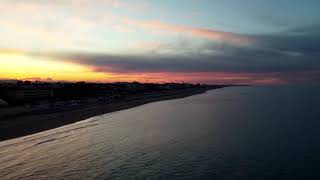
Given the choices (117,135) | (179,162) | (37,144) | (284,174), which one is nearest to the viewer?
(284,174)

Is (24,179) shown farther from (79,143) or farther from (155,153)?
(79,143)

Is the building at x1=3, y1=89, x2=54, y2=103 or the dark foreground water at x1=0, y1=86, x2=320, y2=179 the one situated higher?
the building at x1=3, y1=89, x2=54, y2=103

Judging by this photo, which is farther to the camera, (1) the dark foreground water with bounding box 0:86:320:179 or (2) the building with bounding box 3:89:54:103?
(2) the building with bounding box 3:89:54:103

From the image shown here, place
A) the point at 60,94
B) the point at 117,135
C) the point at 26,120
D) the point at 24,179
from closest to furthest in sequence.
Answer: the point at 24,179, the point at 117,135, the point at 26,120, the point at 60,94

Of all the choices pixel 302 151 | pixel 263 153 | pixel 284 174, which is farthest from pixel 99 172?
pixel 302 151

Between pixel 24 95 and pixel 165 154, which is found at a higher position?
pixel 24 95

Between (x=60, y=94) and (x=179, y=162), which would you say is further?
(x=60, y=94)

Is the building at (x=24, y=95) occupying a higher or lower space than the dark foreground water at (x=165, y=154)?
higher

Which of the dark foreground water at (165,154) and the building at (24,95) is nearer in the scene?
the dark foreground water at (165,154)

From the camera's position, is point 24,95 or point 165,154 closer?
point 165,154
